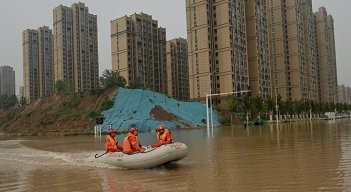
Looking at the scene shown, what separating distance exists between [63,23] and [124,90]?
151 ft

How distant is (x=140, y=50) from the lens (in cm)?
10475

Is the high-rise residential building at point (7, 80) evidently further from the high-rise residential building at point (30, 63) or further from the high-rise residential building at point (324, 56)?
the high-rise residential building at point (324, 56)

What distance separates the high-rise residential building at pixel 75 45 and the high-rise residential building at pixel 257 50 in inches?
1591

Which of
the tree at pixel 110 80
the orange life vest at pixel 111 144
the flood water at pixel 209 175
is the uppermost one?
the tree at pixel 110 80

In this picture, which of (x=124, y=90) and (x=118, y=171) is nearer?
(x=118, y=171)

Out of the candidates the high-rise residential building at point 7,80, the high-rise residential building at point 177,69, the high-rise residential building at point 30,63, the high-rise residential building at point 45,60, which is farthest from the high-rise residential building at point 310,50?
the high-rise residential building at point 7,80

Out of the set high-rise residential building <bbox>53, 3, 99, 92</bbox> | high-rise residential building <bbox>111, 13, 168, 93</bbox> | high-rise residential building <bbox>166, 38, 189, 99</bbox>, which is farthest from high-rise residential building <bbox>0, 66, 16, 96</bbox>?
high-rise residential building <bbox>166, 38, 189, 99</bbox>

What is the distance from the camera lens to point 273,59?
117625 millimetres

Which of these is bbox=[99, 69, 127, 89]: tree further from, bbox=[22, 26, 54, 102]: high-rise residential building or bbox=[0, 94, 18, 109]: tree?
bbox=[22, 26, 54, 102]: high-rise residential building

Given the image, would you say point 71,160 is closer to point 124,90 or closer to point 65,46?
point 124,90

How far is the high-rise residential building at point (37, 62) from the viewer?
116375 millimetres

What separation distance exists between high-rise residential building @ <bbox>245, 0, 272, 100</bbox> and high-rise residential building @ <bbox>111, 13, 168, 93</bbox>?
27.3m

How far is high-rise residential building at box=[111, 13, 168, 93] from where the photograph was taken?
101000 mm

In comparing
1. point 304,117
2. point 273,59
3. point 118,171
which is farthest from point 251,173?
point 273,59
